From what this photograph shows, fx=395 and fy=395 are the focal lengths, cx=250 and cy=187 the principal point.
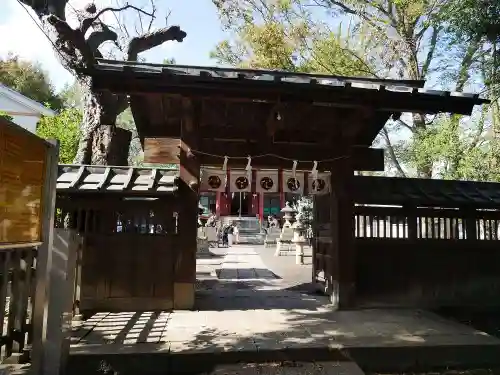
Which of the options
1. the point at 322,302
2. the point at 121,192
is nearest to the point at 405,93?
the point at 322,302

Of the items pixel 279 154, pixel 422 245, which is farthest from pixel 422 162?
pixel 279 154

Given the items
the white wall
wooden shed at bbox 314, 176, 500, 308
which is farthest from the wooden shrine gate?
the white wall

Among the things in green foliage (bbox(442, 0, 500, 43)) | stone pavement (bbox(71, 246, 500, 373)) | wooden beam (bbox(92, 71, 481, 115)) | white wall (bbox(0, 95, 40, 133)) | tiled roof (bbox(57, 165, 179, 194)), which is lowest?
stone pavement (bbox(71, 246, 500, 373))

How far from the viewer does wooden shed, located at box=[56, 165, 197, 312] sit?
25.0ft

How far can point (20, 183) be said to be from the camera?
3.88 metres

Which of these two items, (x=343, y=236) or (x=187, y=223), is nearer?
(x=187, y=223)

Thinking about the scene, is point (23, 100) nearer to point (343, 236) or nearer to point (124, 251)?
point (124, 251)

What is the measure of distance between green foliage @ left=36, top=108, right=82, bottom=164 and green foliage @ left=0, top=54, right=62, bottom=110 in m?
17.3

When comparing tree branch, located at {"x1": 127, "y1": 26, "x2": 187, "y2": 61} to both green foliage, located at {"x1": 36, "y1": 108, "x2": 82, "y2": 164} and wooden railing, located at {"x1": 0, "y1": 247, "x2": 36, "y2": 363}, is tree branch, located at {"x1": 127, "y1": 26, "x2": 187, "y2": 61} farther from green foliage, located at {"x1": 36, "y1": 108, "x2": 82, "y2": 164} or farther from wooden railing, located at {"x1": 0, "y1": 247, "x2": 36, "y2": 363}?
wooden railing, located at {"x1": 0, "y1": 247, "x2": 36, "y2": 363}

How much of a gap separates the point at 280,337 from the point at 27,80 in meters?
37.2

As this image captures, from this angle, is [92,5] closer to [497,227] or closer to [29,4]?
[29,4]

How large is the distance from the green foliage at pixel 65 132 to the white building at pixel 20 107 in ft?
32.1

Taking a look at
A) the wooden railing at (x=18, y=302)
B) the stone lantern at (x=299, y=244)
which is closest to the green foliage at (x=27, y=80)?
the stone lantern at (x=299, y=244)

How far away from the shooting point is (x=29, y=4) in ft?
37.4
